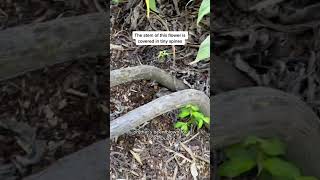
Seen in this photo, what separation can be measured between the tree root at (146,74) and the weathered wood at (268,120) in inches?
4.8

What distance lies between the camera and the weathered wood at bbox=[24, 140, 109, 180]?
1041mm

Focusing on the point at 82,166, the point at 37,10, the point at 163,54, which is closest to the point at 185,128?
the point at 163,54

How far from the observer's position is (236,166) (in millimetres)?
1023

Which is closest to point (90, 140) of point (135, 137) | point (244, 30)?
point (135, 137)

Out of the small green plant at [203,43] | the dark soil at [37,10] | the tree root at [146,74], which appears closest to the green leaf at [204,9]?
the small green plant at [203,43]

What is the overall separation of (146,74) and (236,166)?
0.86 feet

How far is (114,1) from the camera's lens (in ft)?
3.01

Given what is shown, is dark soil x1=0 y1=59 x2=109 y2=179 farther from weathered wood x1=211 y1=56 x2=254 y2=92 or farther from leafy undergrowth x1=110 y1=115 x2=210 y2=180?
A: weathered wood x1=211 y1=56 x2=254 y2=92

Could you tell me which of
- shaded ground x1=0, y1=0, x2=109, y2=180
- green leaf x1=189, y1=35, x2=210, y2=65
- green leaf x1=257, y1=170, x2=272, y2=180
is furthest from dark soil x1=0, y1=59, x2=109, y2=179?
green leaf x1=257, y1=170, x2=272, y2=180

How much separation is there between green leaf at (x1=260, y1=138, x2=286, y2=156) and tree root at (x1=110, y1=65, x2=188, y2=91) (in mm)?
208

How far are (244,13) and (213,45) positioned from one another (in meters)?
0.09

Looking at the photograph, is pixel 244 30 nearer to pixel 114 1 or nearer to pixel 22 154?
pixel 114 1

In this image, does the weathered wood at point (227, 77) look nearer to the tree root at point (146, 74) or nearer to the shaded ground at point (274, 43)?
the shaded ground at point (274, 43)

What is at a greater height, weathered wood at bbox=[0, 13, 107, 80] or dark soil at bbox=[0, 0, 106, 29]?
dark soil at bbox=[0, 0, 106, 29]
